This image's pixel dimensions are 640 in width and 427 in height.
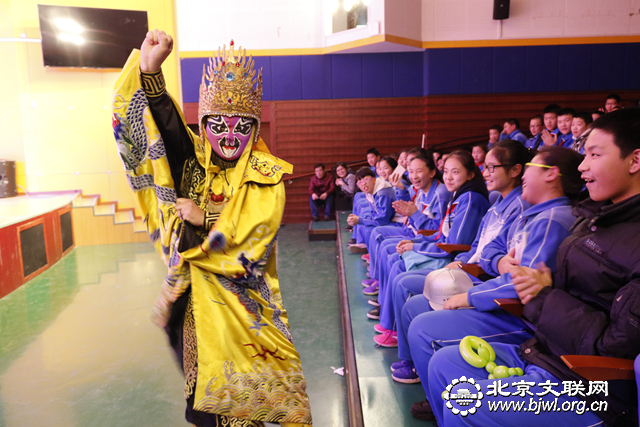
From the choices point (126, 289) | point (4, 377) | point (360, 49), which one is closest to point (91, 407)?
point (4, 377)

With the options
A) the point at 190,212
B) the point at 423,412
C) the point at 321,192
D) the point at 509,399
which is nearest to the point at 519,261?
the point at 509,399

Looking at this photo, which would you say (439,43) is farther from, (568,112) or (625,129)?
(625,129)

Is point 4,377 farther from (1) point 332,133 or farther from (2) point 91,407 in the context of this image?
(1) point 332,133

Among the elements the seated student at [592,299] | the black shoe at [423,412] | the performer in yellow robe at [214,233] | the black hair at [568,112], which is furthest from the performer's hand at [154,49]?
the black hair at [568,112]

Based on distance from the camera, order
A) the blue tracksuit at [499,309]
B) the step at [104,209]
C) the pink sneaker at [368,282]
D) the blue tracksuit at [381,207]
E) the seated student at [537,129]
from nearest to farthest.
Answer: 1. the blue tracksuit at [499,309]
2. the pink sneaker at [368,282]
3. the blue tracksuit at [381,207]
4. the seated student at [537,129]
5. the step at [104,209]

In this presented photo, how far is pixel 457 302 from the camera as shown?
1801 millimetres

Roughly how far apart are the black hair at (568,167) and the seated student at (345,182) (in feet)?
18.4

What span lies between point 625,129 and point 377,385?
1454 millimetres

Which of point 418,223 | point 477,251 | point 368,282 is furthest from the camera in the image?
point 368,282

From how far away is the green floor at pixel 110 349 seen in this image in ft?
7.65

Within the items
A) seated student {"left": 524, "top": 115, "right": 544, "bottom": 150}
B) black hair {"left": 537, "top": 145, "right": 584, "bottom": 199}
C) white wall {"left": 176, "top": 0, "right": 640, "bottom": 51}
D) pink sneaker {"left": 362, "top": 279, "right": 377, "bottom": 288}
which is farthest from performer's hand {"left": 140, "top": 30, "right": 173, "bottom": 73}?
white wall {"left": 176, "top": 0, "right": 640, "bottom": 51}

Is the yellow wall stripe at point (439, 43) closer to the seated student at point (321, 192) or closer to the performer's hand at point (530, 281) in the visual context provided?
the seated student at point (321, 192)

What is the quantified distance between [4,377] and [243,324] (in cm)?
211

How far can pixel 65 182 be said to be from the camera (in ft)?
24.8
